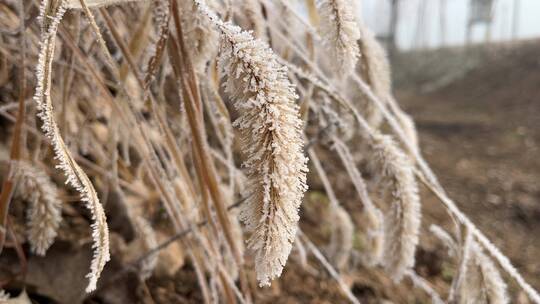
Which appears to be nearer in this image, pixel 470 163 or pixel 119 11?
pixel 119 11

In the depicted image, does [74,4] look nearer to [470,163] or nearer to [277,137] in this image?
[277,137]

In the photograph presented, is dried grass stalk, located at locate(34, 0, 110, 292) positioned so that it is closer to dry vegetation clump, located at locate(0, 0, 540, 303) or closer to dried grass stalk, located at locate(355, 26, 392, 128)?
dry vegetation clump, located at locate(0, 0, 540, 303)

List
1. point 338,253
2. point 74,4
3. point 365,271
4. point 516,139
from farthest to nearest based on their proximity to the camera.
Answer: point 516,139, point 365,271, point 338,253, point 74,4

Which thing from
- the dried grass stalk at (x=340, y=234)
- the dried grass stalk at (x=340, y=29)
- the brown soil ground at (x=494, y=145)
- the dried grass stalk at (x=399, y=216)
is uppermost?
the dried grass stalk at (x=340, y=29)

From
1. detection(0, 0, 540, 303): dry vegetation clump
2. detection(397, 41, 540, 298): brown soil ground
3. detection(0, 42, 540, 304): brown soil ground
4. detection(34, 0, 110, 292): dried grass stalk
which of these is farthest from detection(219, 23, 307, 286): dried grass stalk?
detection(397, 41, 540, 298): brown soil ground

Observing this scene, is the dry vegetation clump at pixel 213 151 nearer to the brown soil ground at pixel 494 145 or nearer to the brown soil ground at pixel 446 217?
the brown soil ground at pixel 446 217

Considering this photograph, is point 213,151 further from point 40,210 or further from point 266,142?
point 266,142

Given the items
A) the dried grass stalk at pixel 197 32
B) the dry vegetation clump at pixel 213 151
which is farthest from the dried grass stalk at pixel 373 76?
the dried grass stalk at pixel 197 32

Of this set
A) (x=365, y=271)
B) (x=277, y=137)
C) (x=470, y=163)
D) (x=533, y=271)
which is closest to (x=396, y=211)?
(x=277, y=137)
